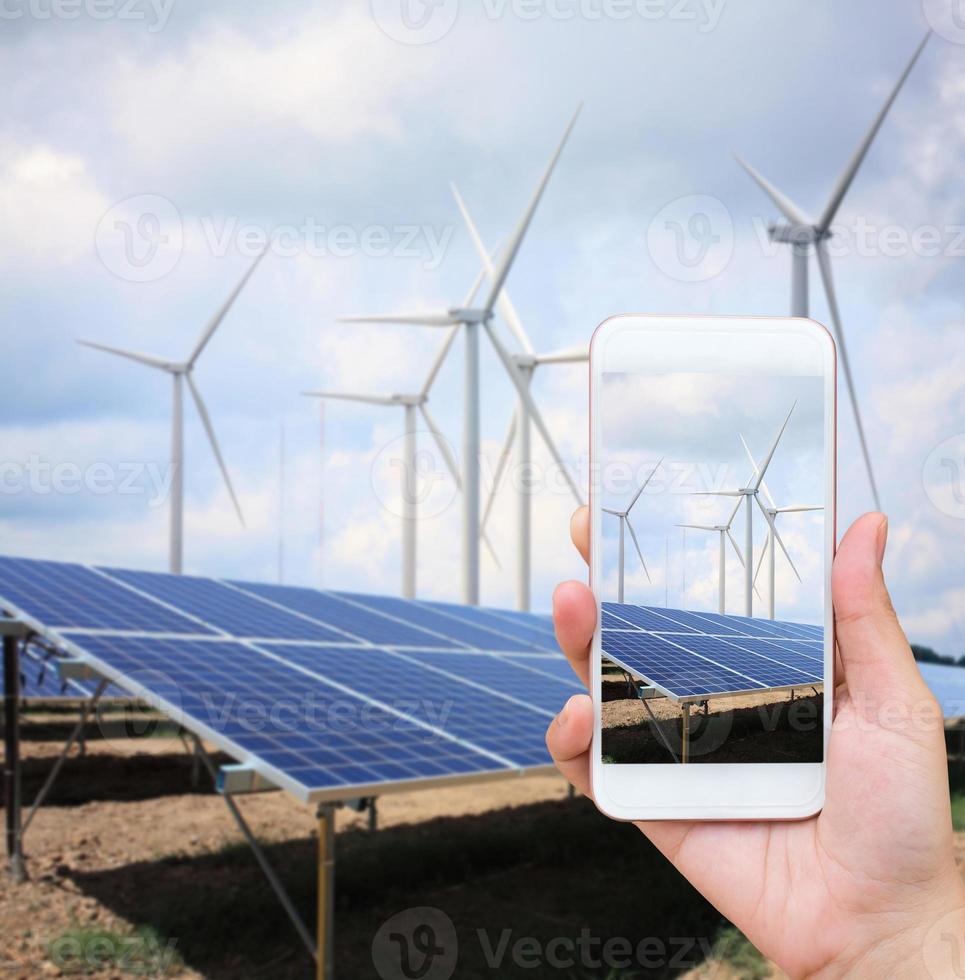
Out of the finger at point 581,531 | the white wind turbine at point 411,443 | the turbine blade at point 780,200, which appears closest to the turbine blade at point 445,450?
the white wind turbine at point 411,443

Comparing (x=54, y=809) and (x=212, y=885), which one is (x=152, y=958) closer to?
(x=212, y=885)

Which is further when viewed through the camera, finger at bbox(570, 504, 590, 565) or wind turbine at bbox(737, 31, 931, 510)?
wind turbine at bbox(737, 31, 931, 510)

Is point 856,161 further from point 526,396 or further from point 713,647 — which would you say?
point 713,647

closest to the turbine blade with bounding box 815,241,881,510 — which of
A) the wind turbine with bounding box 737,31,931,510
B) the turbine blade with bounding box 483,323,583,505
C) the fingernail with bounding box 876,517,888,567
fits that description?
the wind turbine with bounding box 737,31,931,510

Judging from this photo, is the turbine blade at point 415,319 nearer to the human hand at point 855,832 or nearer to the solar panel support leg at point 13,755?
the solar panel support leg at point 13,755

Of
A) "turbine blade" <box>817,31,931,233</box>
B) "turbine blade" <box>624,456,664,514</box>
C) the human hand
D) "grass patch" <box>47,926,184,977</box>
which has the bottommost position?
"grass patch" <box>47,926,184,977</box>

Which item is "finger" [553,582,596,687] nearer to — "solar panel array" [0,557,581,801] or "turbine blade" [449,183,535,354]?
"solar panel array" [0,557,581,801]
